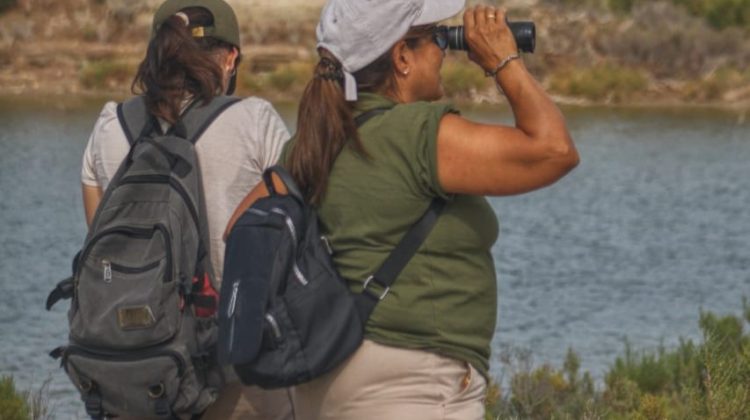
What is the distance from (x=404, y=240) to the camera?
9.89 ft

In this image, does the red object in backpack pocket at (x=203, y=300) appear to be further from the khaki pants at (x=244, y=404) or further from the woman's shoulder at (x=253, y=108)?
the woman's shoulder at (x=253, y=108)

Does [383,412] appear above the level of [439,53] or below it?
below

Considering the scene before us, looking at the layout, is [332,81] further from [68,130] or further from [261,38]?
[261,38]

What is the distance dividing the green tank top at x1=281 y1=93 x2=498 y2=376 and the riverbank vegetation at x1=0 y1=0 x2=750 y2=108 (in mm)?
25658

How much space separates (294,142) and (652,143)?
23.1 metres

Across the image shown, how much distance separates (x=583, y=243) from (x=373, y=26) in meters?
14.5

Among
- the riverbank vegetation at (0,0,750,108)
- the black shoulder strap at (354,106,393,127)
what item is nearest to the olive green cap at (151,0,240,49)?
the black shoulder strap at (354,106,393,127)

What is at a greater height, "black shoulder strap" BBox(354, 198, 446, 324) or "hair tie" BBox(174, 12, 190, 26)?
"hair tie" BBox(174, 12, 190, 26)

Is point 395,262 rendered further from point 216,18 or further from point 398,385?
point 216,18

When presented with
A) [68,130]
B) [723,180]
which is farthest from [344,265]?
[68,130]

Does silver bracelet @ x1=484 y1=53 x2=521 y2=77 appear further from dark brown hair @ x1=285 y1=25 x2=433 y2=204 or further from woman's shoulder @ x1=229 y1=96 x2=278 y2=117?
woman's shoulder @ x1=229 y1=96 x2=278 y2=117

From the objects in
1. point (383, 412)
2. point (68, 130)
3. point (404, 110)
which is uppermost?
point (404, 110)

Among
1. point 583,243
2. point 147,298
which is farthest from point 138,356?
point 583,243

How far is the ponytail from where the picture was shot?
3043 millimetres
